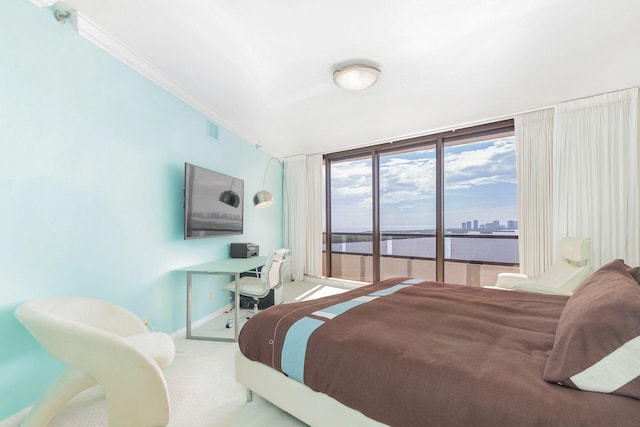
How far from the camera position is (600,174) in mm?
3090

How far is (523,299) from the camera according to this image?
212 centimetres

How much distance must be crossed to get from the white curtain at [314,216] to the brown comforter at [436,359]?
3199 millimetres

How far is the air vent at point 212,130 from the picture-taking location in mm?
3404

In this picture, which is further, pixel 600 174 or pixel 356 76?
pixel 600 174

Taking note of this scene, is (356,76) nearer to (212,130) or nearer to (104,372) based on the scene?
(212,130)

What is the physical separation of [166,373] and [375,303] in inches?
70.7

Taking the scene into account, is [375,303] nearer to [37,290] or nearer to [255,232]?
[37,290]

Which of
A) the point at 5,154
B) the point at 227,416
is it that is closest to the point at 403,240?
the point at 227,416

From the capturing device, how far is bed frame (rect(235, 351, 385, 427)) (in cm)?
128

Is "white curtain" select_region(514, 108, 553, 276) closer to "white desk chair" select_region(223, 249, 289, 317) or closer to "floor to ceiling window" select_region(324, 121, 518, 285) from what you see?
"floor to ceiling window" select_region(324, 121, 518, 285)

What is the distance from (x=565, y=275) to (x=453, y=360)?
2434mm

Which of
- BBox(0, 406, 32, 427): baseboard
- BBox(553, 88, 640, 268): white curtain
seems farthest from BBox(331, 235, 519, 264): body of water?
BBox(0, 406, 32, 427): baseboard

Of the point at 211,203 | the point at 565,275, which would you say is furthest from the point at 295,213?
the point at 565,275

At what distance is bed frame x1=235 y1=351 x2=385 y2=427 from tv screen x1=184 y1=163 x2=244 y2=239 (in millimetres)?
1703
